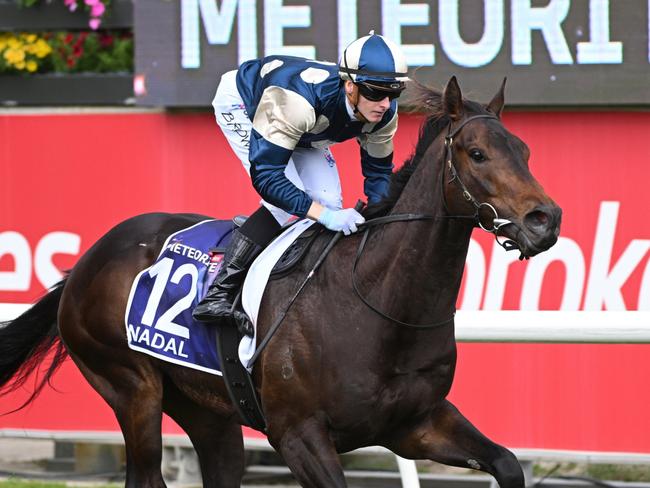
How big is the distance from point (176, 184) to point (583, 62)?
1.99 metres

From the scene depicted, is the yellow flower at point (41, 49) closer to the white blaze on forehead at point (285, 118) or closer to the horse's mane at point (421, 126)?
the white blaze on forehead at point (285, 118)

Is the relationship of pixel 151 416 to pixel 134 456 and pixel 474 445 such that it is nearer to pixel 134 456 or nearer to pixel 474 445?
pixel 134 456

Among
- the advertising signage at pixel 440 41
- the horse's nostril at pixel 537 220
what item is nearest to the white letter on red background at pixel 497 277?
the advertising signage at pixel 440 41

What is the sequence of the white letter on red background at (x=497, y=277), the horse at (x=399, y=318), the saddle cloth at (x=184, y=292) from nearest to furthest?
the horse at (x=399, y=318)
the saddle cloth at (x=184, y=292)
the white letter on red background at (x=497, y=277)

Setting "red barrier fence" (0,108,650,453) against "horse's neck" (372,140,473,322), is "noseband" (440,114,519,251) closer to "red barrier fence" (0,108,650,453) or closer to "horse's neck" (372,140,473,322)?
"horse's neck" (372,140,473,322)

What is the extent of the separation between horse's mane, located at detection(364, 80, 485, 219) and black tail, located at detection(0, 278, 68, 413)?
1660mm

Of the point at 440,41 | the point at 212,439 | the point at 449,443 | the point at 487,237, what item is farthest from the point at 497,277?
the point at 449,443

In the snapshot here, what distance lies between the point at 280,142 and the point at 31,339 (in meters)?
1.72

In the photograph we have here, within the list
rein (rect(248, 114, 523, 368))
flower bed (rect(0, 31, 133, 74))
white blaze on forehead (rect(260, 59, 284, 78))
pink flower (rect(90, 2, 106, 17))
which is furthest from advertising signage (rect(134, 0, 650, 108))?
rein (rect(248, 114, 523, 368))

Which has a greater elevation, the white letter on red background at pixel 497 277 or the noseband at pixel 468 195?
the noseband at pixel 468 195

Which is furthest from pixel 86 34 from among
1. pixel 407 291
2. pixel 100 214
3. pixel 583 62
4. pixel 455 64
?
pixel 407 291

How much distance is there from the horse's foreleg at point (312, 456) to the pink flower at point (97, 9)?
2.97 meters

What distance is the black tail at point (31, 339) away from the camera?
518 cm

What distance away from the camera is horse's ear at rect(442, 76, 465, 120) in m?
3.83
